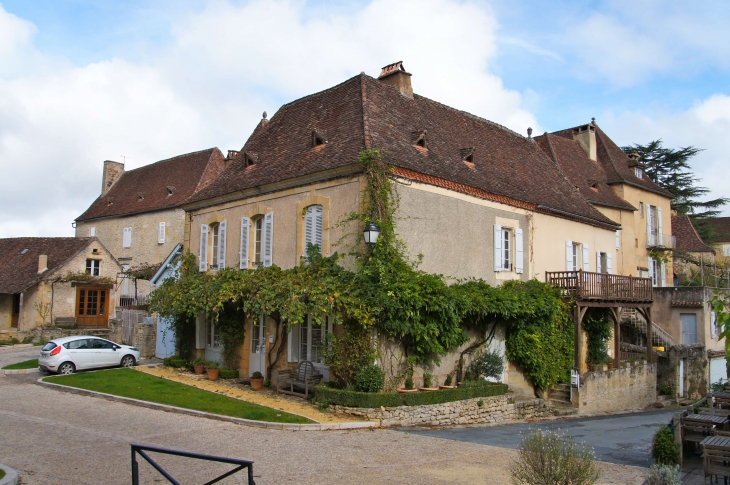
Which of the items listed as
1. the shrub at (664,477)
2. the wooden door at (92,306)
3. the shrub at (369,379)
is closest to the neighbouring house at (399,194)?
the shrub at (369,379)

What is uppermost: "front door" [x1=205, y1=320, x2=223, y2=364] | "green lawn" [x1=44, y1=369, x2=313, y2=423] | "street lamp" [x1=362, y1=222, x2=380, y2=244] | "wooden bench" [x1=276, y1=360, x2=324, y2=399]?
"street lamp" [x1=362, y1=222, x2=380, y2=244]

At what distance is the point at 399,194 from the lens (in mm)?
15719

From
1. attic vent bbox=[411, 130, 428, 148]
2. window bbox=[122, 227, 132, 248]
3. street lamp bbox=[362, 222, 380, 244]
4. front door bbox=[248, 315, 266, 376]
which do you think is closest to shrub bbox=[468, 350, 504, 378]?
street lamp bbox=[362, 222, 380, 244]

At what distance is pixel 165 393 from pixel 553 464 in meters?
11.3

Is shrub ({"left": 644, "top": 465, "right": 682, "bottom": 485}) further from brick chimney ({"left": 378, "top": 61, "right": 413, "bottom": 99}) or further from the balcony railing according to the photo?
brick chimney ({"left": 378, "top": 61, "right": 413, "bottom": 99})

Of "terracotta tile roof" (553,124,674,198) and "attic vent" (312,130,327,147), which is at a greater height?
"terracotta tile roof" (553,124,674,198)

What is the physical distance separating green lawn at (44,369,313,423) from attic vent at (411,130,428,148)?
335 inches

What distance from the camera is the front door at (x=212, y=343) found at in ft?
64.6

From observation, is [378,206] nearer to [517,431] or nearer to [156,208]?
[517,431]

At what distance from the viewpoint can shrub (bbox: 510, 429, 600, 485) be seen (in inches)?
265

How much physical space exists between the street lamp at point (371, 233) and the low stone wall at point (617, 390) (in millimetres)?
9423

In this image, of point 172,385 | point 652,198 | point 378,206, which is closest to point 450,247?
point 378,206

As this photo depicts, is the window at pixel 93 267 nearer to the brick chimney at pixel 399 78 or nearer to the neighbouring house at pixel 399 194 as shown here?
the neighbouring house at pixel 399 194

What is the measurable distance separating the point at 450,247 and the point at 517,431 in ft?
17.1
